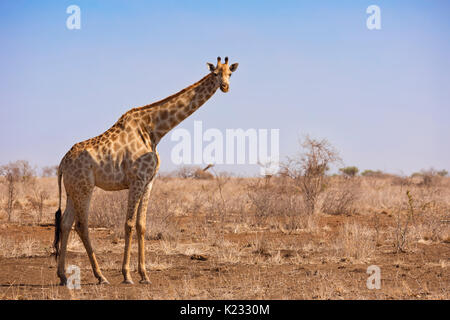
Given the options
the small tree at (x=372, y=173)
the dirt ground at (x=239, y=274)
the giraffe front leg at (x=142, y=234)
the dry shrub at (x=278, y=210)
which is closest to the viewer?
the dirt ground at (x=239, y=274)

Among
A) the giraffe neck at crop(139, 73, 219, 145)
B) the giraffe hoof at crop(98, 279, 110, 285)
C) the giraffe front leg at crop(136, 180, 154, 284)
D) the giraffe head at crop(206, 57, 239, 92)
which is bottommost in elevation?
the giraffe hoof at crop(98, 279, 110, 285)

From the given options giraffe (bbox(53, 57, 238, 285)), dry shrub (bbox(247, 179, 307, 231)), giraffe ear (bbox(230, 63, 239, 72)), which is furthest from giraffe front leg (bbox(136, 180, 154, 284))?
dry shrub (bbox(247, 179, 307, 231))

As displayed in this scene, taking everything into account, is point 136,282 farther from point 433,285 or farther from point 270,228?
point 270,228

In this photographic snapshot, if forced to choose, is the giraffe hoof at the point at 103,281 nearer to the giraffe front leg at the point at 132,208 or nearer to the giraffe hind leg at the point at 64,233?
the giraffe front leg at the point at 132,208

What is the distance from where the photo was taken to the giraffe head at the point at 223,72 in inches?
364

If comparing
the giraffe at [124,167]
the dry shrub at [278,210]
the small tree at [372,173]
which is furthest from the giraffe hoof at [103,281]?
the small tree at [372,173]

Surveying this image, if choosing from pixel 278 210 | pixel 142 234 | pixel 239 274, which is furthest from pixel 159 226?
pixel 142 234

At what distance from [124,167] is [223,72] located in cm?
230

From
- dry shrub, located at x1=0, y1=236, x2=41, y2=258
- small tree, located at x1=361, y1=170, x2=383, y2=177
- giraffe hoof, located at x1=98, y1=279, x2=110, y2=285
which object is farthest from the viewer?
small tree, located at x1=361, y1=170, x2=383, y2=177

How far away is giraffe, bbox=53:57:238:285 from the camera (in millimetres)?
8906

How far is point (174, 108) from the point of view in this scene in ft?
31.4

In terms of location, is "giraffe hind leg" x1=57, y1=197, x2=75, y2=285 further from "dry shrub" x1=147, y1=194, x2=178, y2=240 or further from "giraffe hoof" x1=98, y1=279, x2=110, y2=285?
"dry shrub" x1=147, y1=194, x2=178, y2=240

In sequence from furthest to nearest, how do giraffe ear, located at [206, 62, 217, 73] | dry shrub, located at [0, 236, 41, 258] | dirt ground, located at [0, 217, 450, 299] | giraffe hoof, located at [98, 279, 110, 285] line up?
dry shrub, located at [0, 236, 41, 258], giraffe ear, located at [206, 62, 217, 73], giraffe hoof, located at [98, 279, 110, 285], dirt ground, located at [0, 217, 450, 299]

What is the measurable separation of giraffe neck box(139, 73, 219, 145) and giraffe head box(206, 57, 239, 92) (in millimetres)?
101
